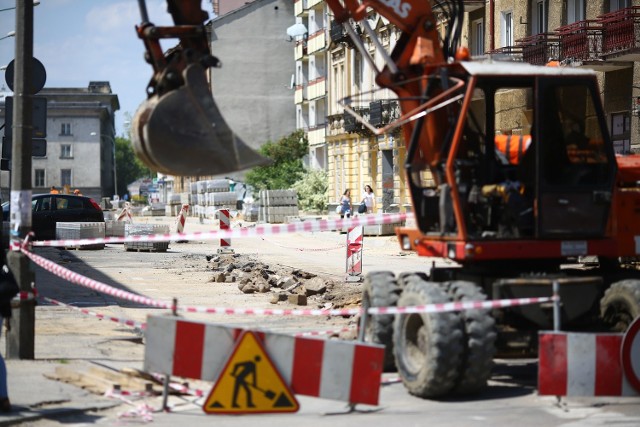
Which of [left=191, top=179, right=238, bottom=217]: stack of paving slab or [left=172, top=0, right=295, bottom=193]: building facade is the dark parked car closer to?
[left=191, top=179, right=238, bottom=217]: stack of paving slab

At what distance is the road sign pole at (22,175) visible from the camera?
37.9 ft

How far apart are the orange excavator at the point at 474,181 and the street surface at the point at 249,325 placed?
0.50m

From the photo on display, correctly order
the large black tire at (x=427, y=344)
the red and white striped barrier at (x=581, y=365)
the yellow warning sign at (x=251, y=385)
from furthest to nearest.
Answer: the large black tire at (x=427, y=344), the red and white striped barrier at (x=581, y=365), the yellow warning sign at (x=251, y=385)

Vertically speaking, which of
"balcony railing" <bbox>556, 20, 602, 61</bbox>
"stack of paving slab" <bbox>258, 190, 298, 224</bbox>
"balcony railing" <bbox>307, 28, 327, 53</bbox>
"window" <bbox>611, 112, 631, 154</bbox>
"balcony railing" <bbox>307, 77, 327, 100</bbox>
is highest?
"balcony railing" <bbox>307, 28, 327, 53</bbox>

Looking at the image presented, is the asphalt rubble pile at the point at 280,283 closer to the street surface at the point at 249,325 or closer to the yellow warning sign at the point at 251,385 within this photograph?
the street surface at the point at 249,325

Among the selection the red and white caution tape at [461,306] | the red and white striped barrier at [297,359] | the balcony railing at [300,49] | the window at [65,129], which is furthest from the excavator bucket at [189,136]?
the window at [65,129]

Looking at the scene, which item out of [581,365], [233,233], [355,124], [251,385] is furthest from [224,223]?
[355,124]

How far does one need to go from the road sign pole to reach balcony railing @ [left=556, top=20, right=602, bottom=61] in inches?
841

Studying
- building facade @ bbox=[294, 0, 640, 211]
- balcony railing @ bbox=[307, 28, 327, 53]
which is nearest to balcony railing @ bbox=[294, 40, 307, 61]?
balcony railing @ bbox=[307, 28, 327, 53]

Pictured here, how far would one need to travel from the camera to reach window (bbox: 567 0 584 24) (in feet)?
111

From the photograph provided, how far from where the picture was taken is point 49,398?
970cm

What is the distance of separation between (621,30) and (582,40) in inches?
66.9

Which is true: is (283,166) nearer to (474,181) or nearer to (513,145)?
(513,145)

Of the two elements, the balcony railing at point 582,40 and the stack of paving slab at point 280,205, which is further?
the stack of paving slab at point 280,205
